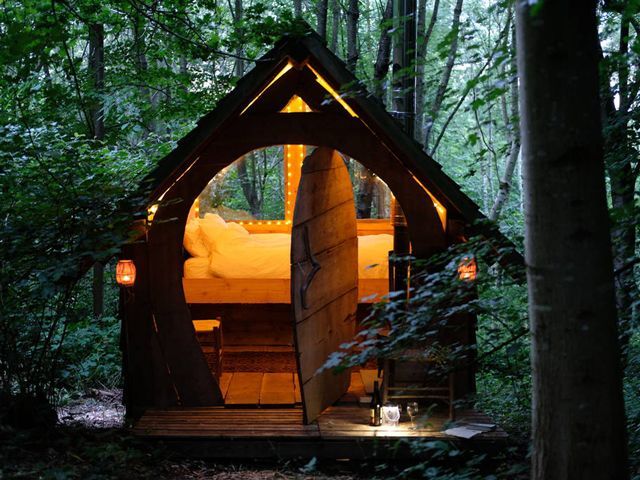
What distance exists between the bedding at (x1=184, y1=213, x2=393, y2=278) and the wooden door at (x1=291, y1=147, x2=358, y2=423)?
1075 millimetres

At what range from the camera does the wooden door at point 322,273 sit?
7297mm

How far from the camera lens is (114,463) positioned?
5.52 m

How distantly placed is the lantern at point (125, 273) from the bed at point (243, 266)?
70.9 inches

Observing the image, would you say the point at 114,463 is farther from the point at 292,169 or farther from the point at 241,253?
the point at 292,169

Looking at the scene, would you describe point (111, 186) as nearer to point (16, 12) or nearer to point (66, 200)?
point (66, 200)

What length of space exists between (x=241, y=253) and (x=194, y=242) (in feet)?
2.19

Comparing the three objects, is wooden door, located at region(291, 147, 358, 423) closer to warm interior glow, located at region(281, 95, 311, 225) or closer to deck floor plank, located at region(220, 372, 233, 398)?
deck floor plank, located at region(220, 372, 233, 398)

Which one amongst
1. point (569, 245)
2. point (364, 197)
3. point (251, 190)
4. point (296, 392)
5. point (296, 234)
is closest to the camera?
point (569, 245)

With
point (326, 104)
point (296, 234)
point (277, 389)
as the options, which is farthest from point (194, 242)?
point (326, 104)

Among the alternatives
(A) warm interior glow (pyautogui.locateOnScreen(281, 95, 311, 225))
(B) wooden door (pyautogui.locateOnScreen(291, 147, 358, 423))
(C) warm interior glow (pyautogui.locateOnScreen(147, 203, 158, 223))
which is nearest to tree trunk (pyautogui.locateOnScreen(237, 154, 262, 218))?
(A) warm interior glow (pyautogui.locateOnScreen(281, 95, 311, 225))

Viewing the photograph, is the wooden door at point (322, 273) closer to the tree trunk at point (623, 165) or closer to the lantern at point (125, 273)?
the lantern at point (125, 273)

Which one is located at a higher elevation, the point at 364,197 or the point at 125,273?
the point at 364,197

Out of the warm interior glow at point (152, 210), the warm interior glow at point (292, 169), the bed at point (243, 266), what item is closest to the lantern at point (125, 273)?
the warm interior glow at point (152, 210)

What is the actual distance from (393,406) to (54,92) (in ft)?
13.4
